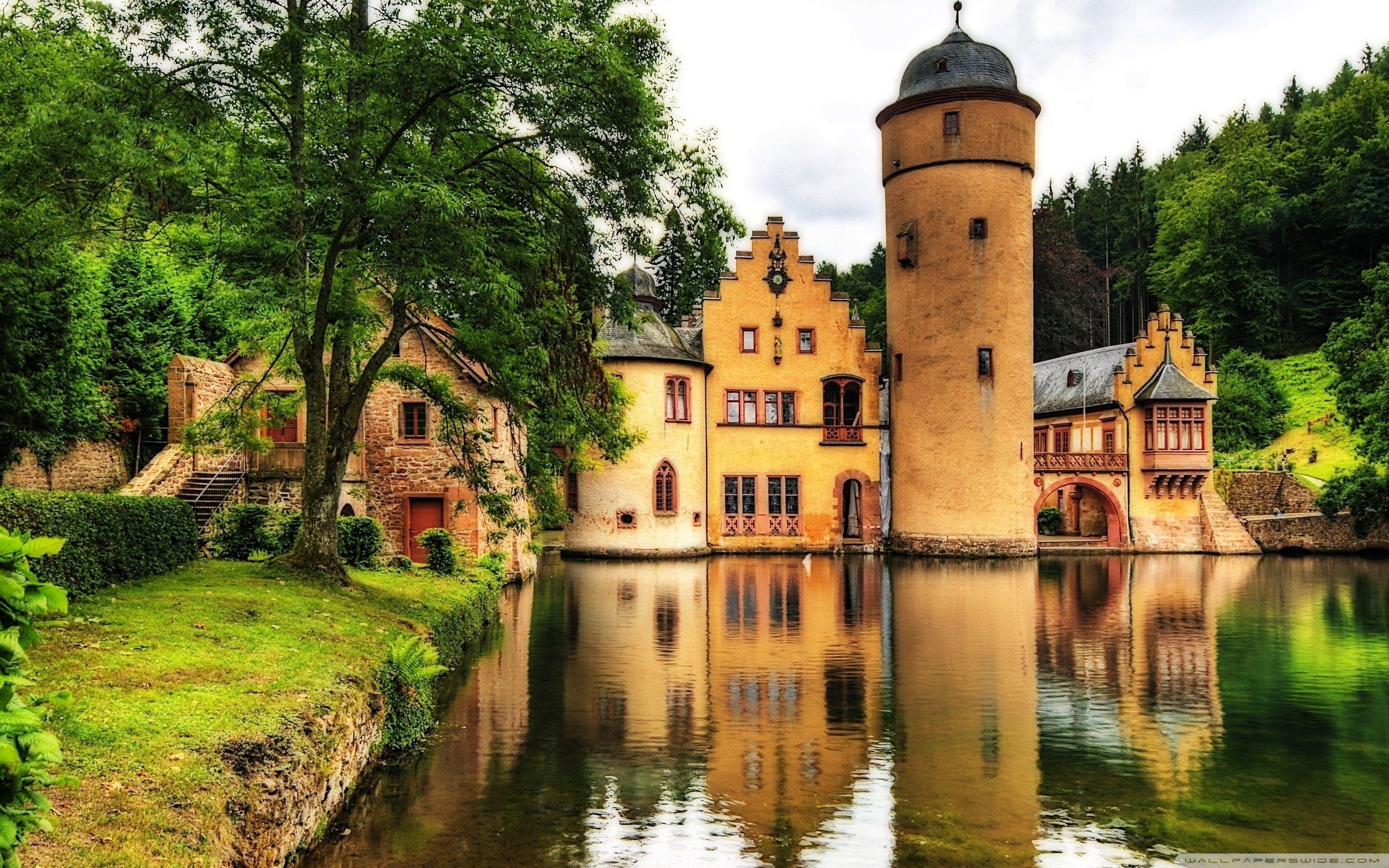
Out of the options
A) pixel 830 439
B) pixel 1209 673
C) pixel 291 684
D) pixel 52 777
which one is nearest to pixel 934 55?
pixel 830 439

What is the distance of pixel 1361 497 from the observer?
38.5 m

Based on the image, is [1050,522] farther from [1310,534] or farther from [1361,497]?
[1361,497]

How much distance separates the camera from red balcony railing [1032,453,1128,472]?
1571 inches

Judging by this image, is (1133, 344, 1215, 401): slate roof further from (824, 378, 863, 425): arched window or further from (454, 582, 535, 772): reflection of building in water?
(454, 582, 535, 772): reflection of building in water

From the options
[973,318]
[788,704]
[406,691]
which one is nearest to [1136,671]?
[788,704]

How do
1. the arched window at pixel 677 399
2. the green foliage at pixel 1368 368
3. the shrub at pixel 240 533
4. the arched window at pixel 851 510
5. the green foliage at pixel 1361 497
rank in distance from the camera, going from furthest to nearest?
the arched window at pixel 851 510 < the arched window at pixel 677 399 < the green foliage at pixel 1361 497 < the green foliage at pixel 1368 368 < the shrub at pixel 240 533

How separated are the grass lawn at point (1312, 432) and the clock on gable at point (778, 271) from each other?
23789mm

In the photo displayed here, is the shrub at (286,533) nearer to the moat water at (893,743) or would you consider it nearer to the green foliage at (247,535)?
the green foliage at (247,535)

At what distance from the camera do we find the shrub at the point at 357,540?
19.6 metres

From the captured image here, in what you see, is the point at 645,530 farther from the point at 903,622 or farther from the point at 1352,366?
the point at 1352,366

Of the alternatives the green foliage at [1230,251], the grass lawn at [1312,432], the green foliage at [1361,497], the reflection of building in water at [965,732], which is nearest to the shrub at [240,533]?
the reflection of building in water at [965,732]

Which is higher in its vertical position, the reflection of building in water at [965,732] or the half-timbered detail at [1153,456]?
the half-timbered detail at [1153,456]

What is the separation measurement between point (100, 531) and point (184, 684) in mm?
5244

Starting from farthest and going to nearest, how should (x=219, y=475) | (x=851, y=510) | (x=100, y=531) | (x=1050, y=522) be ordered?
(x=1050, y=522) → (x=851, y=510) → (x=219, y=475) → (x=100, y=531)
